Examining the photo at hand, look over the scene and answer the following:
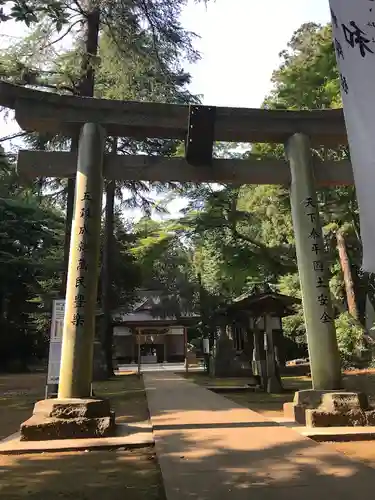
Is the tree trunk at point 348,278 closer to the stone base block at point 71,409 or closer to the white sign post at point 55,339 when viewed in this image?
the white sign post at point 55,339

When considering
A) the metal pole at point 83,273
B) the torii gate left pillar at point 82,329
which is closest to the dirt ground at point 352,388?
the torii gate left pillar at point 82,329

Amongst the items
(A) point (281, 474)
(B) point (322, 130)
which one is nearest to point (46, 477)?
(A) point (281, 474)

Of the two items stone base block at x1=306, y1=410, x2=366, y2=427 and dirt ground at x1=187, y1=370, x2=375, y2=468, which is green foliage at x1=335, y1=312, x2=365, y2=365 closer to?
dirt ground at x1=187, y1=370, x2=375, y2=468

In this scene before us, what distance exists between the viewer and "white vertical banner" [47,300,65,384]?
7570 mm

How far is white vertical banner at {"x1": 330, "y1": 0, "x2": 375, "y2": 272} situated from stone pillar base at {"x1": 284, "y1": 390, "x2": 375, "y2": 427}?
4277 mm

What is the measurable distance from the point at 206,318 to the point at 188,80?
10017mm

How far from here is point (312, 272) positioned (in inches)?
253

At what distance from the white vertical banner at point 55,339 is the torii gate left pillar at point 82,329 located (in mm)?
1638

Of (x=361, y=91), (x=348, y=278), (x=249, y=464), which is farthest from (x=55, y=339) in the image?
(x=348, y=278)

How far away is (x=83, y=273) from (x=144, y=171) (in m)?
1.87

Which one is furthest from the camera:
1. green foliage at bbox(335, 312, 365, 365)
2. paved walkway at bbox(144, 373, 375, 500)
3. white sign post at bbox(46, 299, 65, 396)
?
green foliage at bbox(335, 312, 365, 365)

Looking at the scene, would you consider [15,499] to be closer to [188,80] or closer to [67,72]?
[67,72]

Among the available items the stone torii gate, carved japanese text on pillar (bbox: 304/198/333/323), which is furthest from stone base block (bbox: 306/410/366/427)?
carved japanese text on pillar (bbox: 304/198/333/323)

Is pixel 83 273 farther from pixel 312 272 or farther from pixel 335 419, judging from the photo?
pixel 335 419
